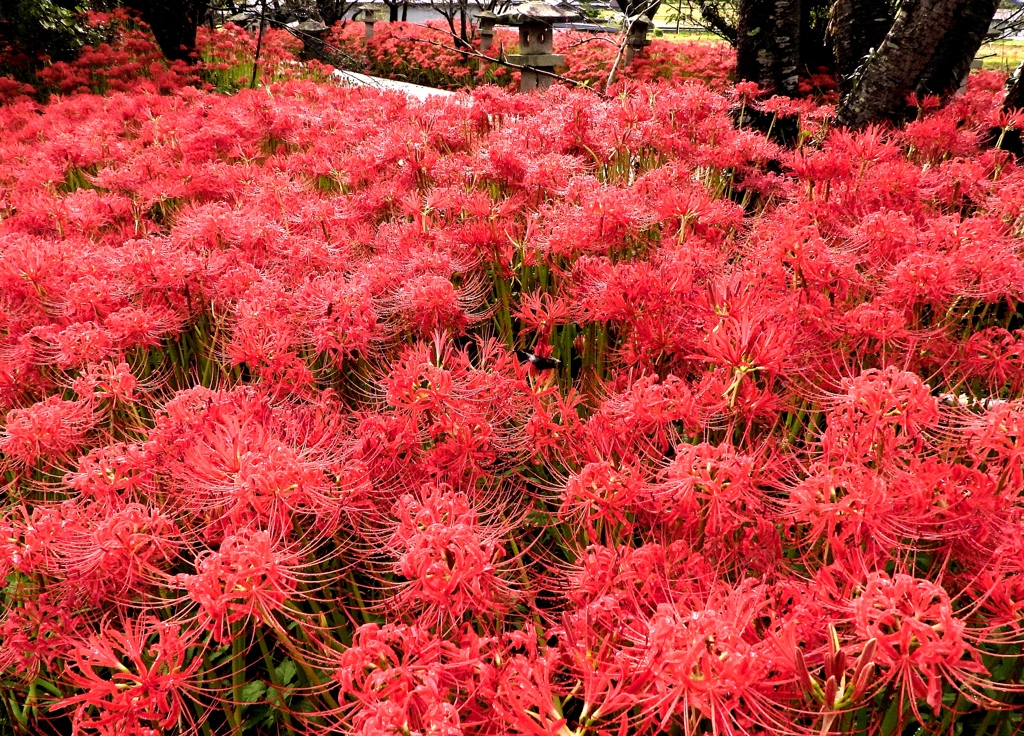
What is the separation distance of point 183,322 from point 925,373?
8.75 ft

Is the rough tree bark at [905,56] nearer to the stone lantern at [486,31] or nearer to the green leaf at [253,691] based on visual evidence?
the green leaf at [253,691]

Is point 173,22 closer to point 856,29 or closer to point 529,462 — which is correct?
point 856,29

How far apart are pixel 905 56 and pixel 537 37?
5816 millimetres

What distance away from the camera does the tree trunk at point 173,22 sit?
1065cm

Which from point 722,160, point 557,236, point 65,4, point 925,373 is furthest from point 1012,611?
point 65,4

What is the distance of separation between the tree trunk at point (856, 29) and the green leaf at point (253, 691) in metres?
5.87

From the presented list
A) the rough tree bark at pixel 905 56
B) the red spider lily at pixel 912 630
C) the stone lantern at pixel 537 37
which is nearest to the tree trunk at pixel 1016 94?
the rough tree bark at pixel 905 56

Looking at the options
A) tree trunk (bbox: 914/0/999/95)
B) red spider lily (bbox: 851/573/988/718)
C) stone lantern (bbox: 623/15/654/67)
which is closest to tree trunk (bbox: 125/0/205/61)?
stone lantern (bbox: 623/15/654/67)

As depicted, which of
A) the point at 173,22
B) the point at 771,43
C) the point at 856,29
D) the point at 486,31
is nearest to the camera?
the point at 771,43

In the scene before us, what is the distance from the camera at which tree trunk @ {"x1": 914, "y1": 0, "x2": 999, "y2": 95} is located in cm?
413

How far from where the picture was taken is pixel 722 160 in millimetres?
3654

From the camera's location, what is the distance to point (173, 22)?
10945 millimetres

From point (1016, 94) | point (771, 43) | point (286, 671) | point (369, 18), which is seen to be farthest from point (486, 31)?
point (286, 671)

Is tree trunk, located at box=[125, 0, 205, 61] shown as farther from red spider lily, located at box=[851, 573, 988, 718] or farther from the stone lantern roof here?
red spider lily, located at box=[851, 573, 988, 718]
